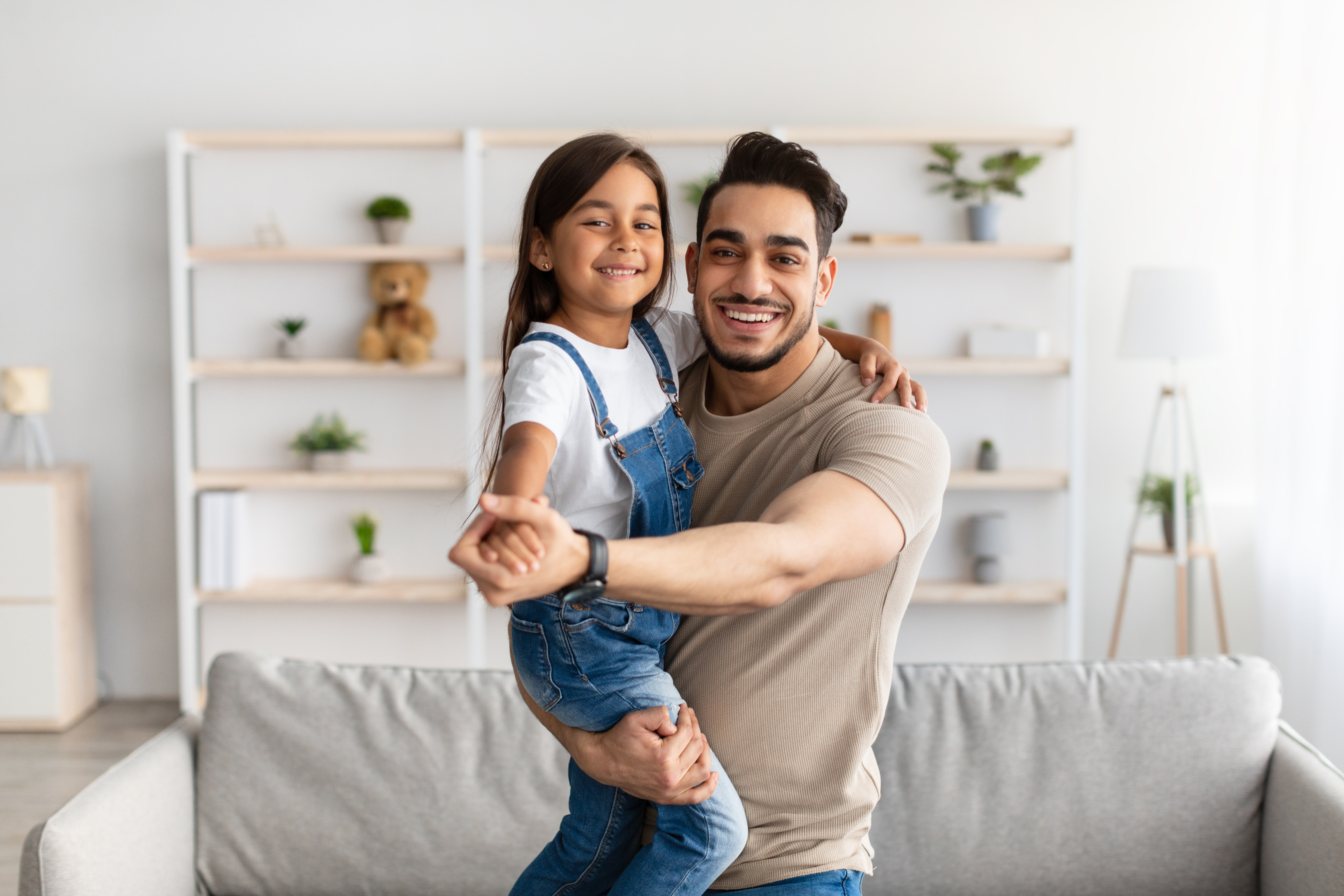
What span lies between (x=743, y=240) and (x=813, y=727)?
0.62 metres

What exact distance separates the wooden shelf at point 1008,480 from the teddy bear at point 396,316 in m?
2.16

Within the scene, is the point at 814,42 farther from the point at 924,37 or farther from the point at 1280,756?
the point at 1280,756

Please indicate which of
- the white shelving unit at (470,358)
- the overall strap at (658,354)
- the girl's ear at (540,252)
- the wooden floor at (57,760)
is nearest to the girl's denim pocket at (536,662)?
the overall strap at (658,354)

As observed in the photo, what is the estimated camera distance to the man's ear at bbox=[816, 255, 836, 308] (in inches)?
54.4

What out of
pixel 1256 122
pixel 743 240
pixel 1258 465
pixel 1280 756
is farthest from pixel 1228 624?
pixel 743 240

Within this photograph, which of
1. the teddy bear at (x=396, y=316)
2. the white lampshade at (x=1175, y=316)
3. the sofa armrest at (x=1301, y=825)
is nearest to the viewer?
the sofa armrest at (x=1301, y=825)

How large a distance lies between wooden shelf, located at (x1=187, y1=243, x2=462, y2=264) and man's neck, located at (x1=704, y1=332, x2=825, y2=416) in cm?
278

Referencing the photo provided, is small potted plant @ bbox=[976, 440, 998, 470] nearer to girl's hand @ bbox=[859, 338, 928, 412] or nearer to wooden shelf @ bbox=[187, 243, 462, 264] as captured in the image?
wooden shelf @ bbox=[187, 243, 462, 264]

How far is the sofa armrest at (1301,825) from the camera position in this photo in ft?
5.59

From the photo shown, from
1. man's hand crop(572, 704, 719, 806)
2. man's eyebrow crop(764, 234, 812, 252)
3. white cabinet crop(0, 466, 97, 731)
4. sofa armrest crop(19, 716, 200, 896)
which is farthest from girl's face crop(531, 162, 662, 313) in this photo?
white cabinet crop(0, 466, 97, 731)

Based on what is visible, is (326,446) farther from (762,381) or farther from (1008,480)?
(762,381)

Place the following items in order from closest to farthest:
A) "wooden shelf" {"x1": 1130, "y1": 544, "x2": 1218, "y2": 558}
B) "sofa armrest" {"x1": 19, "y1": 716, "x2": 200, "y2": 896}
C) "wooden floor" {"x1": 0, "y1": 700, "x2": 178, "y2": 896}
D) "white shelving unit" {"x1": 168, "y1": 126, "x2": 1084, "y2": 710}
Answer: "sofa armrest" {"x1": 19, "y1": 716, "x2": 200, "y2": 896} → "wooden floor" {"x1": 0, "y1": 700, "x2": 178, "y2": 896} → "wooden shelf" {"x1": 1130, "y1": 544, "x2": 1218, "y2": 558} → "white shelving unit" {"x1": 168, "y1": 126, "x2": 1084, "y2": 710}

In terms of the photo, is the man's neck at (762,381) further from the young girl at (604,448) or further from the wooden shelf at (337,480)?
the wooden shelf at (337,480)

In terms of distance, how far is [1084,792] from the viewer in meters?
1.96
